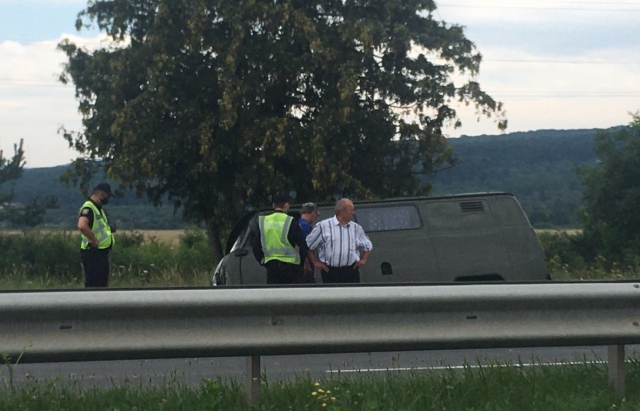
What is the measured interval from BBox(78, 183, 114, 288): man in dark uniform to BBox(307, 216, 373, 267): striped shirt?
2652mm

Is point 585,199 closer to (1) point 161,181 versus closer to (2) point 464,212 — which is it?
(1) point 161,181

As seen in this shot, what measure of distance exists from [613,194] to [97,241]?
195 ft

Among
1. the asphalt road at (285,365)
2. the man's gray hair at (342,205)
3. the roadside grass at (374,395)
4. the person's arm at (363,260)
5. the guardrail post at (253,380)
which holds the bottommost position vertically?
the asphalt road at (285,365)

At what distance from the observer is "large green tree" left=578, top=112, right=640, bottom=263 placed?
63.4 m

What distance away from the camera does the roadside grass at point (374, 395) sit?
5.54 m

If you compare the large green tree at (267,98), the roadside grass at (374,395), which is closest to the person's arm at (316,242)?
the roadside grass at (374,395)

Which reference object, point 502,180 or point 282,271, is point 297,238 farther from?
point 502,180

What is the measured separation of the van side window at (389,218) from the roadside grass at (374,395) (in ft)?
20.5

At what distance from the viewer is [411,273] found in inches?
488

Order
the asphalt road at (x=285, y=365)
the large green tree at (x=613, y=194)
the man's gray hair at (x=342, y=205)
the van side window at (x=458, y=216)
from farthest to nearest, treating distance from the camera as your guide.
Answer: the large green tree at (x=613, y=194) < the van side window at (x=458, y=216) < the man's gray hair at (x=342, y=205) < the asphalt road at (x=285, y=365)

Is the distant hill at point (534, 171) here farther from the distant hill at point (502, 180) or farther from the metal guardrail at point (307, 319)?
the metal guardrail at point (307, 319)

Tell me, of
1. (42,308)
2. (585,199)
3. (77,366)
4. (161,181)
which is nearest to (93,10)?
(161,181)

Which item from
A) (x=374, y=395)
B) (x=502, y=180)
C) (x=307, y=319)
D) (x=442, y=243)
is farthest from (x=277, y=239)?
(x=502, y=180)

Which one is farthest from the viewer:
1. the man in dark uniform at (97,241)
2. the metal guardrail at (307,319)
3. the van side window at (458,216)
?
the van side window at (458,216)
